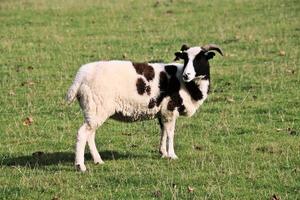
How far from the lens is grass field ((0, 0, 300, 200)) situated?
10102mm

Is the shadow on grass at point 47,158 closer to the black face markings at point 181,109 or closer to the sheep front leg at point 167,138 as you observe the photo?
the sheep front leg at point 167,138

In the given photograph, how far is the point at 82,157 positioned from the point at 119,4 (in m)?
20.8

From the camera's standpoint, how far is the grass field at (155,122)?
10102 millimetres

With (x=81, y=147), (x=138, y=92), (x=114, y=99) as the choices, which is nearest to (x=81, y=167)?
(x=81, y=147)

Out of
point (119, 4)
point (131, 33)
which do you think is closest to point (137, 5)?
point (119, 4)

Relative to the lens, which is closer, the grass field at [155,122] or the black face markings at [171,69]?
the grass field at [155,122]

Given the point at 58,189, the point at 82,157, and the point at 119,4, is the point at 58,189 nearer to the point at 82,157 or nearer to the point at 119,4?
the point at 82,157

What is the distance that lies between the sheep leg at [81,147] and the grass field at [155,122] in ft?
0.62

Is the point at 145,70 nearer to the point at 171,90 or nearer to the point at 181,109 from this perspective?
the point at 171,90

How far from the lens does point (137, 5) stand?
103ft

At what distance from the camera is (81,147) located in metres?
11.0

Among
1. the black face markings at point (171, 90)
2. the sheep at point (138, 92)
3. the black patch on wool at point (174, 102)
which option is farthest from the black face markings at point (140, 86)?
the black patch on wool at point (174, 102)

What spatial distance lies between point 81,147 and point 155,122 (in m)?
3.54

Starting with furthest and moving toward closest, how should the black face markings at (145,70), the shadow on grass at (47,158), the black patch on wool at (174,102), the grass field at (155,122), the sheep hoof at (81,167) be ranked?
the black patch on wool at (174,102)
the black face markings at (145,70)
the shadow on grass at (47,158)
the sheep hoof at (81,167)
the grass field at (155,122)
